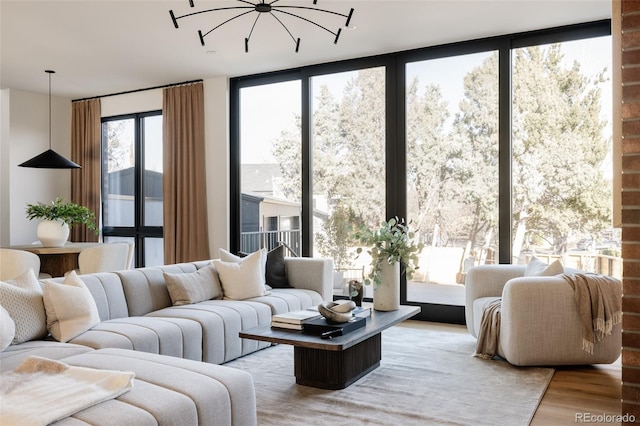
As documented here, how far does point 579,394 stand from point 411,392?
96 centimetres

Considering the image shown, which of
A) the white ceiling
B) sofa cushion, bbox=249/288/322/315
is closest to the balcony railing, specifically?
sofa cushion, bbox=249/288/322/315

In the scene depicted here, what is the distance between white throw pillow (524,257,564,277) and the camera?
12.5 ft

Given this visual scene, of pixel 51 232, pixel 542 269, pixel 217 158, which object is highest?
pixel 217 158

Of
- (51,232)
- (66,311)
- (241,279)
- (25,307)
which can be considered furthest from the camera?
(51,232)

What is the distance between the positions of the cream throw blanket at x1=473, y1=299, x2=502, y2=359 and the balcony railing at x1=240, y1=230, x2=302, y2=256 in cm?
249

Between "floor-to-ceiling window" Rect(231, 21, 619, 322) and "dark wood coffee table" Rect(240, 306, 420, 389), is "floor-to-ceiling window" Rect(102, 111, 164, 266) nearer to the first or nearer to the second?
"floor-to-ceiling window" Rect(231, 21, 619, 322)

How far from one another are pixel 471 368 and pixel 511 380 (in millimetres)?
315

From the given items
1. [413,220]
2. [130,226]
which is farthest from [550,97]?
[130,226]

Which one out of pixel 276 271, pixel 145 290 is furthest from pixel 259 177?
pixel 145 290

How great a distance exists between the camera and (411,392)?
123 inches

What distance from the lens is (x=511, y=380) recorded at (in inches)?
131

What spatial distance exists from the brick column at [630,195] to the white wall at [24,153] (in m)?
7.20

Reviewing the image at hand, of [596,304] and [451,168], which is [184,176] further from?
[596,304]

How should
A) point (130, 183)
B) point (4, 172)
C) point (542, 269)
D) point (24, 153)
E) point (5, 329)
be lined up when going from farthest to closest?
point (130, 183)
point (24, 153)
point (4, 172)
point (542, 269)
point (5, 329)
